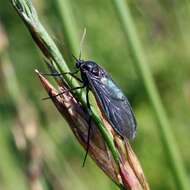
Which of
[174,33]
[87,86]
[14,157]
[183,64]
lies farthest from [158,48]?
[87,86]

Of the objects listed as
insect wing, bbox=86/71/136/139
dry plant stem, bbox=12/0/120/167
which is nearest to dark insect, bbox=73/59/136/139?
insect wing, bbox=86/71/136/139

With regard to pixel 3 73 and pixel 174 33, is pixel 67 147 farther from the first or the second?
pixel 3 73

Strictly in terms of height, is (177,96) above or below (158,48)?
below

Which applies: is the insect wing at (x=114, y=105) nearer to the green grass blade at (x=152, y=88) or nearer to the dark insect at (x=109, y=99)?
the dark insect at (x=109, y=99)

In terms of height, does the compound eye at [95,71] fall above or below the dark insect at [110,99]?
above

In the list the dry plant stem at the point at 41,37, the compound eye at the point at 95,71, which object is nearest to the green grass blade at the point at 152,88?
the compound eye at the point at 95,71

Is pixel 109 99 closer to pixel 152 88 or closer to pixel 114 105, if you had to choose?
pixel 114 105
